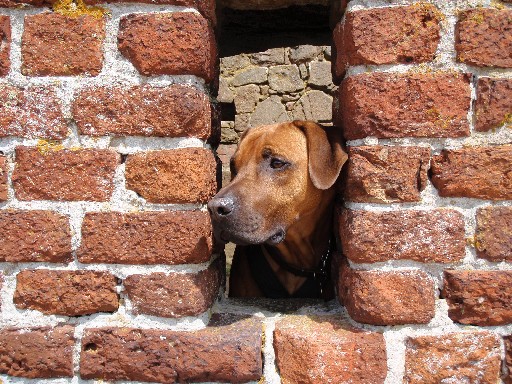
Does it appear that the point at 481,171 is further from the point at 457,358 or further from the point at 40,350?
the point at 40,350

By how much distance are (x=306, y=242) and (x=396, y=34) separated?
1.18m

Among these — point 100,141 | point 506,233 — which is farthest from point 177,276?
point 506,233

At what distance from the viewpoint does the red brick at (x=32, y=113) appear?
138cm

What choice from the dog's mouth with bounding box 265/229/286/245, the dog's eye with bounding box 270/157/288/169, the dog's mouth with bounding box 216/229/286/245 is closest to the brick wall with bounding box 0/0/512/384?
the dog's mouth with bounding box 216/229/286/245

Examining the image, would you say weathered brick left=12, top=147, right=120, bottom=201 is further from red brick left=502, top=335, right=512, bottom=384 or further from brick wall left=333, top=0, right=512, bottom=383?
red brick left=502, top=335, right=512, bottom=384

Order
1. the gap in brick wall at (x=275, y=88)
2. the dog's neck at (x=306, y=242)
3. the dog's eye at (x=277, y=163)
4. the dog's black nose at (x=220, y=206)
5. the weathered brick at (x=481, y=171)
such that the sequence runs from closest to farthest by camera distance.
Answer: the weathered brick at (x=481, y=171), the dog's black nose at (x=220, y=206), the dog's eye at (x=277, y=163), the dog's neck at (x=306, y=242), the gap in brick wall at (x=275, y=88)

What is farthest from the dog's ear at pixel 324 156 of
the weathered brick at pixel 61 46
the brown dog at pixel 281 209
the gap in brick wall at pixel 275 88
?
the gap in brick wall at pixel 275 88

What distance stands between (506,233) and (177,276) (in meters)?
0.92

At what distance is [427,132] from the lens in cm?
133

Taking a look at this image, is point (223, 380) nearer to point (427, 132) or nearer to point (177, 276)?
point (177, 276)

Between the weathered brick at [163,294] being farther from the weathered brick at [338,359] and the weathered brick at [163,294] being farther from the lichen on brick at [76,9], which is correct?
the lichen on brick at [76,9]

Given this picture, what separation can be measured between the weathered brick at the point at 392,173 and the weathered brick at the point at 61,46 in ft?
2.67

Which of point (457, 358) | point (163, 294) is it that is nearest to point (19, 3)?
point (163, 294)

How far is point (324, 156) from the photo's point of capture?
183 cm
